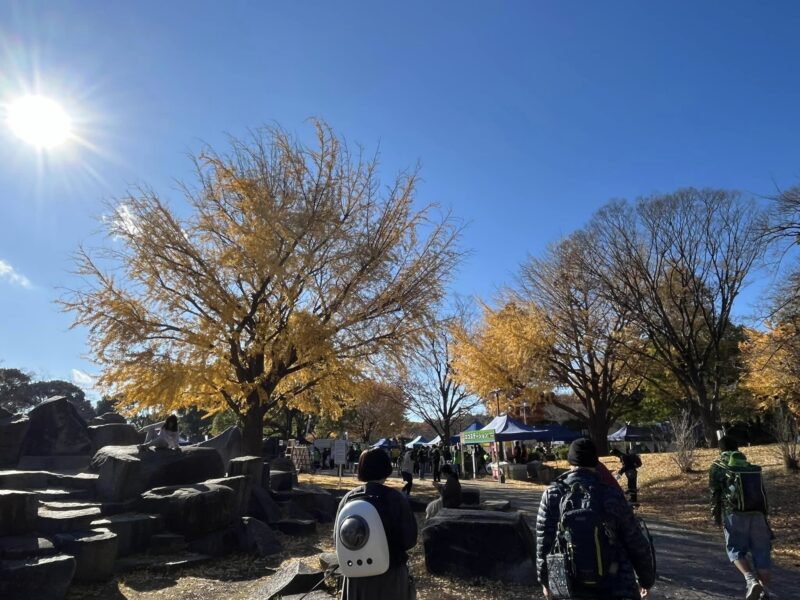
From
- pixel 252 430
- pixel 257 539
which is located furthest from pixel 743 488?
pixel 252 430

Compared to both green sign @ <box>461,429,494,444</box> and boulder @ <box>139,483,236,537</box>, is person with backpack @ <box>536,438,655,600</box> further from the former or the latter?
green sign @ <box>461,429,494,444</box>

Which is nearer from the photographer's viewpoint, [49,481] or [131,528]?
[131,528]

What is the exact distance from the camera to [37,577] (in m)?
5.24

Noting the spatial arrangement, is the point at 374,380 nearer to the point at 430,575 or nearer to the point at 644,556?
the point at 430,575

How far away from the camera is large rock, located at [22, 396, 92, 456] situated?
1252 centimetres

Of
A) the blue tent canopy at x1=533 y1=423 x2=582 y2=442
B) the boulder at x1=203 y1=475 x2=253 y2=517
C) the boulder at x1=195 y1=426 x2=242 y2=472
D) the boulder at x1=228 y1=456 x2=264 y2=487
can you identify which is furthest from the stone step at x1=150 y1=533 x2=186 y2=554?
the blue tent canopy at x1=533 y1=423 x2=582 y2=442

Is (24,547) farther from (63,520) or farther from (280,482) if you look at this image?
(280,482)

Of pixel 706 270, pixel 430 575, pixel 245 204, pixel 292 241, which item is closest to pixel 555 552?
pixel 430 575

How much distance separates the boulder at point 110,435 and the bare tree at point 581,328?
15.5 m

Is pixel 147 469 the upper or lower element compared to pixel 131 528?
upper

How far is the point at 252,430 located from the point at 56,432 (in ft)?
15.9

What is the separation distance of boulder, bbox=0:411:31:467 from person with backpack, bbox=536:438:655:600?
1247 cm

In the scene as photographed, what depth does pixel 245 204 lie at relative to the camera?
46.9ft

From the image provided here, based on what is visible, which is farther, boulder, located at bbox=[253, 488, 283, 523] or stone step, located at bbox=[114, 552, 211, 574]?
boulder, located at bbox=[253, 488, 283, 523]
